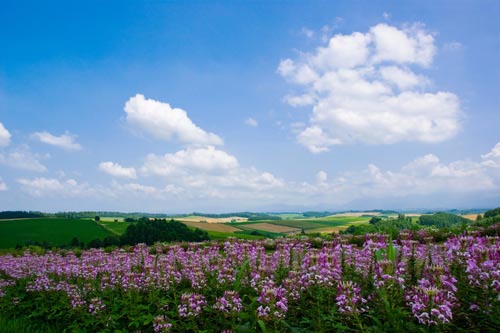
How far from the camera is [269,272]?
22.4 feet

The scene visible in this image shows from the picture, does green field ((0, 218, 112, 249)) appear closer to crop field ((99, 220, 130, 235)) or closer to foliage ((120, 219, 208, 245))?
crop field ((99, 220, 130, 235))

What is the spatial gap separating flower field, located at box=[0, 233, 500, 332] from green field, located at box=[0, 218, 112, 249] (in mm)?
39139

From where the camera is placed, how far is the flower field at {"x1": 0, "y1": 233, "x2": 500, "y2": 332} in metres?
4.32

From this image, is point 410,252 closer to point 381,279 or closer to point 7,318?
point 381,279

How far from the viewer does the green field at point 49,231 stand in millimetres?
45719

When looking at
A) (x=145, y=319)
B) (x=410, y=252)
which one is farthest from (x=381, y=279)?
(x=145, y=319)

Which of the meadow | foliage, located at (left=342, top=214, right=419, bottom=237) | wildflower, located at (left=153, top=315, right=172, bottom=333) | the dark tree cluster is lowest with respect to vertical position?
the meadow

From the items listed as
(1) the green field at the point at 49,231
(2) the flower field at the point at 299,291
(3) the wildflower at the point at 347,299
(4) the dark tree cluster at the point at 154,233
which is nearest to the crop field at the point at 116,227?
(1) the green field at the point at 49,231

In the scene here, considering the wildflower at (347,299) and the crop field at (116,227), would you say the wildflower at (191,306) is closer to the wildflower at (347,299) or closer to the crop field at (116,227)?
the wildflower at (347,299)

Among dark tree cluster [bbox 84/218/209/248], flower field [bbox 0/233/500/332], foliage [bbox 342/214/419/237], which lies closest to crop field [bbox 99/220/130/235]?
dark tree cluster [bbox 84/218/209/248]

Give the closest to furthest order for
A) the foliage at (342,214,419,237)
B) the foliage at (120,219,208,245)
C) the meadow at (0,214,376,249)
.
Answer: the foliage at (342,214,419,237) → the foliage at (120,219,208,245) → the meadow at (0,214,376,249)

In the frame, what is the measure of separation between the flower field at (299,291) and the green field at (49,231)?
39139mm

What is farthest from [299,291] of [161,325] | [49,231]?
[49,231]

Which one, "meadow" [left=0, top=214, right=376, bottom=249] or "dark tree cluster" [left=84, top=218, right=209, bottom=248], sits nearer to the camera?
"dark tree cluster" [left=84, top=218, right=209, bottom=248]
